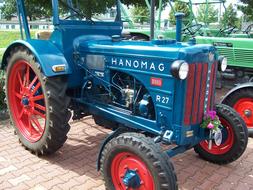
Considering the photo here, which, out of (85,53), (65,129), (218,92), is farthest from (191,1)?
(65,129)

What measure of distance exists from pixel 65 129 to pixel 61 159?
1.56 feet

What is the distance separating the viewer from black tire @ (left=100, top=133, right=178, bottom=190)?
8.57ft

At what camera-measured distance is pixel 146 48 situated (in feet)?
10.1

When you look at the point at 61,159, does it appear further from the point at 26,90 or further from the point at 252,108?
the point at 252,108

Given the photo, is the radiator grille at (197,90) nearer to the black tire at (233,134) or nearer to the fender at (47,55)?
the black tire at (233,134)

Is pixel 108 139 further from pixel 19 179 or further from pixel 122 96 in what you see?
pixel 19 179

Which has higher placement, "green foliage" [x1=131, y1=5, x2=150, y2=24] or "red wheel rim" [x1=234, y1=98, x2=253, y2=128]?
"green foliage" [x1=131, y1=5, x2=150, y2=24]

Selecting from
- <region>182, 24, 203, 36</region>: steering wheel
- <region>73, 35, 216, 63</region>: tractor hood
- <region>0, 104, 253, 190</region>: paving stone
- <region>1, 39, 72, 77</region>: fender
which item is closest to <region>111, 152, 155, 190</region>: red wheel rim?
<region>0, 104, 253, 190</region>: paving stone

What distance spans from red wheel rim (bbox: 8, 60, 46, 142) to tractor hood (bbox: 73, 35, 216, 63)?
0.70m

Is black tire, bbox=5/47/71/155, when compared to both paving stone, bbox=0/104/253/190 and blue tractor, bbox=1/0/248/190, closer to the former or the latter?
blue tractor, bbox=1/0/248/190

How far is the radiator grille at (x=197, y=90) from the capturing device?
295cm

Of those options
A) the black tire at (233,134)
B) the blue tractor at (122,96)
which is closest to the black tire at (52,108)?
the blue tractor at (122,96)

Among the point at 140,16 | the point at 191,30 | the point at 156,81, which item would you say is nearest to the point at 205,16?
the point at 191,30

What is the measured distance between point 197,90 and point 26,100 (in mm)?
2097
